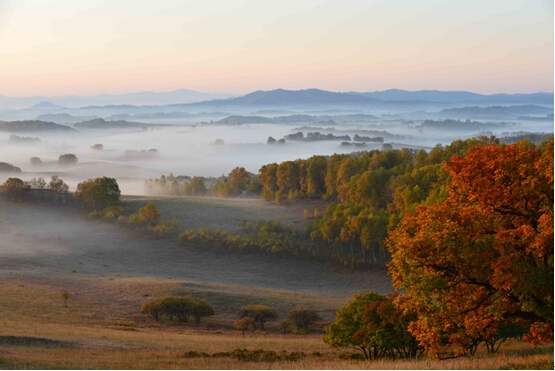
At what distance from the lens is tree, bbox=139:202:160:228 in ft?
274

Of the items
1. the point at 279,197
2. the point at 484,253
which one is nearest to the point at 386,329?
the point at 484,253

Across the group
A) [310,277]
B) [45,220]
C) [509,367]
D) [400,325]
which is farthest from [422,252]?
[45,220]

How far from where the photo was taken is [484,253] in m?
16.5

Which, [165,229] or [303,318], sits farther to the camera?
[165,229]

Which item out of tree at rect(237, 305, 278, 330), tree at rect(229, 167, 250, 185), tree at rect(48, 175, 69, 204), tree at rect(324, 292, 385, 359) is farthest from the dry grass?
tree at rect(229, 167, 250, 185)

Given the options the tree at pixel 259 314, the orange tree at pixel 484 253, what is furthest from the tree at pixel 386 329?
the tree at pixel 259 314

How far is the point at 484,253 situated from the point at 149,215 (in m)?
71.8

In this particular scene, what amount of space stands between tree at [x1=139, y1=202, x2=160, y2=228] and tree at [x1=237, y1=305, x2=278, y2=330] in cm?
4476

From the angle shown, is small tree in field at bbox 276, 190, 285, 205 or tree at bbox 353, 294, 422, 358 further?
small tree in field at bbox 276, 190, 285, 205

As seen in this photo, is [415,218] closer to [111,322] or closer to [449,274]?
[449,274]

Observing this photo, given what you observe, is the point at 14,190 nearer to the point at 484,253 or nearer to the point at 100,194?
the point at 100,194

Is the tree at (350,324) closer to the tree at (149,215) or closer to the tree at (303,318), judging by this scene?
the tree at (303,318)

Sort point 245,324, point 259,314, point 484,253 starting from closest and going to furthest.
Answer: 1. point 484,253
2. point 245,324
3. point 259,314

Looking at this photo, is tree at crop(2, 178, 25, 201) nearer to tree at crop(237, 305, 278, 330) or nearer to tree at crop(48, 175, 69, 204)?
tree at crop(48, 175, 69, 204)
